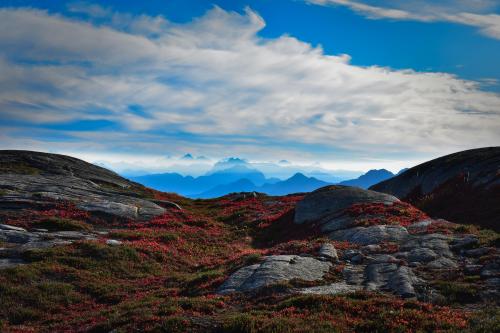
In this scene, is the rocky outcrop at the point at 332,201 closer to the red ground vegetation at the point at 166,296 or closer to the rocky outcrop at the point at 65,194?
the red ground vegetation at the point at 166,296

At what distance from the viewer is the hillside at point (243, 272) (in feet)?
54.4

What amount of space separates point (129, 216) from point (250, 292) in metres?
32.6

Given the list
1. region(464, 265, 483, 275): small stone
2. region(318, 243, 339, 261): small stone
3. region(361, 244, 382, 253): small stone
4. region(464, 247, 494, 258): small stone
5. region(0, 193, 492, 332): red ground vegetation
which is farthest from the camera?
region(361, 244, 382, 253): small stone

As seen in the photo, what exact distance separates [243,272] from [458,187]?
4413 centimetres

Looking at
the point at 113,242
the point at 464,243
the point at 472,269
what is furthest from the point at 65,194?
the point at 472,269

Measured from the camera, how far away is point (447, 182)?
62.2 metres

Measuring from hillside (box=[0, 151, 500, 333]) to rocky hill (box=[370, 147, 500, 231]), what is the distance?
24.6 ft

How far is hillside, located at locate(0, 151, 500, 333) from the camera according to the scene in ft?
54.4

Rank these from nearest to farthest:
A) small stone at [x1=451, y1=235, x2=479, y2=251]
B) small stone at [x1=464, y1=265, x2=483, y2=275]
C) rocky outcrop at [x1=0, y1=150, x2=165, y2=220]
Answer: small stone at [x1=464, y1=265, x2=483, y2=275]
small stone at [x1=451, y1=235, x2=479, y2=251]
rocky outcrop at [x1=0, y1=150, x2=165, y2=220]

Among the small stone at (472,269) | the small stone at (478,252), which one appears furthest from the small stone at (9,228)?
the small stone at (478,252)

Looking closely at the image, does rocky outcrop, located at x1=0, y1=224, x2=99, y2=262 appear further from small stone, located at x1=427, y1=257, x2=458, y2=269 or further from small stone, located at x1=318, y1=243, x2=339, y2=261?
small stone, located at x1=427, y1=257, x2=458, y2=269

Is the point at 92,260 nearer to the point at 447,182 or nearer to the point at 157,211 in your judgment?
the point at 157,211

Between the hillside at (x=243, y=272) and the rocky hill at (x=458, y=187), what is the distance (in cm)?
748

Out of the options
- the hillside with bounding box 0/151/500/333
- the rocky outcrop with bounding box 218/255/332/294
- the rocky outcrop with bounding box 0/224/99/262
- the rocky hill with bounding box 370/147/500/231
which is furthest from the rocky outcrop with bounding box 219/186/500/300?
the rocky outcrop with bounding box 0/224/99/262
